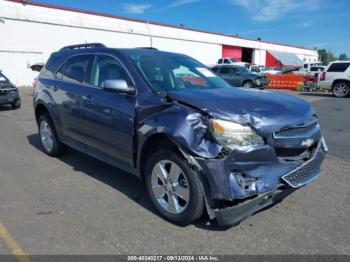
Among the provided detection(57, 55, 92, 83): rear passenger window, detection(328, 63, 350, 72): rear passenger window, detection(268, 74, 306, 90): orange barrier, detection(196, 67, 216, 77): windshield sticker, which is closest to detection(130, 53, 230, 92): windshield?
detection(196, 67, 216, 77): windshield sticker

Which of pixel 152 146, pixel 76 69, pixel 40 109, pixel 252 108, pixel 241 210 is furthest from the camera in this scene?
pixel 40 109

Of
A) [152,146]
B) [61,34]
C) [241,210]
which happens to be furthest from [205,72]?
[61,34]

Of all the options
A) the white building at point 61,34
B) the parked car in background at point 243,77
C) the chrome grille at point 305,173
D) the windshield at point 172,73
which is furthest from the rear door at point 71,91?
the white building at point 61,34

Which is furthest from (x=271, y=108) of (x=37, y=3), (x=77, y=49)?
(x=37, y=3)

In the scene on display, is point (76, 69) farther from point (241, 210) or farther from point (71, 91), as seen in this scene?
point (241, 210)

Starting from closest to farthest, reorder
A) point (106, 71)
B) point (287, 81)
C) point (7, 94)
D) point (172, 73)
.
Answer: point (172, 73), point (106, 71), point (7, 94), point (287, 81)

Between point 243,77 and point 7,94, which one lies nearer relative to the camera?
point 7,94

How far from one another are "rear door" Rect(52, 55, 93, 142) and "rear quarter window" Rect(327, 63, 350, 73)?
55.8 ft

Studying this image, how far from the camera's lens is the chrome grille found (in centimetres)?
351

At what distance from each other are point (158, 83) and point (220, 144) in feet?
4.41

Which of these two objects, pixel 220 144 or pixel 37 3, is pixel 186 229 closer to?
pixel 220 144

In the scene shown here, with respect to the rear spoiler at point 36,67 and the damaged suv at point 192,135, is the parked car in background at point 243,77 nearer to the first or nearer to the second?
the rear spoiler at point 36,67

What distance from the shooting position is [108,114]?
4.46 m

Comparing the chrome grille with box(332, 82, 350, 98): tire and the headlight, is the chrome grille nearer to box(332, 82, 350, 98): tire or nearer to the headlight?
the headlight
